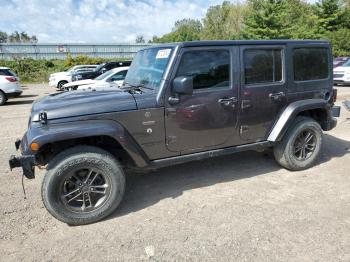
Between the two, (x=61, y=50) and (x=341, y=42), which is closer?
(x=341, y=42)

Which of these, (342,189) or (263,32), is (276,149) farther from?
(263,32)

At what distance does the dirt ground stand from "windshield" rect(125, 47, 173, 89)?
56.7 inches

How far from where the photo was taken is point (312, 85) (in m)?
4.70

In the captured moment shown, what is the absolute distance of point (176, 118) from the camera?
3760 millimetres

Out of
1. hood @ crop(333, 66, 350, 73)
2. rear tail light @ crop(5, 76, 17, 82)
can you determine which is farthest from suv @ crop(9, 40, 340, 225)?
hood @ crop(333, 66, 350, 73)

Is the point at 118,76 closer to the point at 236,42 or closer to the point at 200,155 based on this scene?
the point at 236,42

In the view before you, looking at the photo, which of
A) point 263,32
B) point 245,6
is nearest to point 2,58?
point 263,32

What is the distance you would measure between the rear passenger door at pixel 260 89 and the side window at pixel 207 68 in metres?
0.26

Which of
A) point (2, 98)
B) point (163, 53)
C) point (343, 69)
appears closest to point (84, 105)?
point (163, 53)

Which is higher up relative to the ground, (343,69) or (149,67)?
(343,69)

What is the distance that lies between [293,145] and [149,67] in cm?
241

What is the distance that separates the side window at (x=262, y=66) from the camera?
4172 millimetres

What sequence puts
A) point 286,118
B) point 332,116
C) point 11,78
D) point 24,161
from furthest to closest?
point 11,78, point 332,116, point 286,118, point 24,161

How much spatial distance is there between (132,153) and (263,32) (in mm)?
31965
